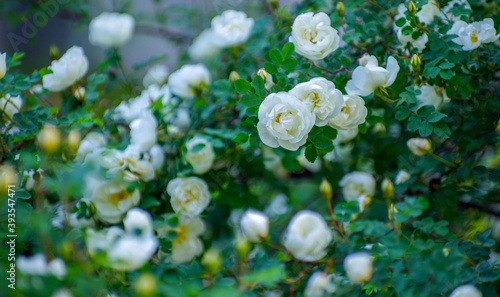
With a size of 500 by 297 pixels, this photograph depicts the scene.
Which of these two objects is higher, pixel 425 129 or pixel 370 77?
pixel 370 77

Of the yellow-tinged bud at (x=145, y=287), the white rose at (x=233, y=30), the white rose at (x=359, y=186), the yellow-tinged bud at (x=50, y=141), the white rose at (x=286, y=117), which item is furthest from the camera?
the white rose at (x=233, y=30)

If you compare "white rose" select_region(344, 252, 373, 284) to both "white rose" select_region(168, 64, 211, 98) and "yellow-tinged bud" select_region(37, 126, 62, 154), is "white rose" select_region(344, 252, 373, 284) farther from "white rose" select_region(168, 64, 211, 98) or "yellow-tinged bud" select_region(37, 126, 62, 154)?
"white rose" select_region(168, 64, 211, 98)

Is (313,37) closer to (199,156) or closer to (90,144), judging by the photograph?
(199,156)

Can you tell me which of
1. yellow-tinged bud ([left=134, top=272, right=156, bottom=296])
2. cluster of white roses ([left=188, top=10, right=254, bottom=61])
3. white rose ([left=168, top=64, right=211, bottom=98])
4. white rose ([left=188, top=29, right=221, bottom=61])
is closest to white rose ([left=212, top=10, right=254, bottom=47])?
cluster of white roses ([left=188, top=10, right=254, bottom=61])

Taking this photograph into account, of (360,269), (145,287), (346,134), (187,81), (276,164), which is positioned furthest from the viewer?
(276,164)

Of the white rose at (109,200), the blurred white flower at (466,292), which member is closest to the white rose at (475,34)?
the blurred white flower at (466,292)

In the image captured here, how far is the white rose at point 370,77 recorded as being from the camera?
0.74 metres

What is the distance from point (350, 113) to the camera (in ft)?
2.51

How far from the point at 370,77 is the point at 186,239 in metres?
0.52

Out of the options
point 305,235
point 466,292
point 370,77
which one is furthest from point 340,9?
point 466,292

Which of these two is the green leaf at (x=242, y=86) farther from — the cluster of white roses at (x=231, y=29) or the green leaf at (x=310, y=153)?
the cluster of white roses at (x=231, y=29)

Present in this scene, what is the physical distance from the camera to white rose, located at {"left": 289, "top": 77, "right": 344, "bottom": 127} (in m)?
0.72

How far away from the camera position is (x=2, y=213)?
2.33ft

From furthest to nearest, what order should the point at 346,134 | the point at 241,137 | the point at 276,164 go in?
the point at 276,164 < the point at 346,134 < the point at 241,137
